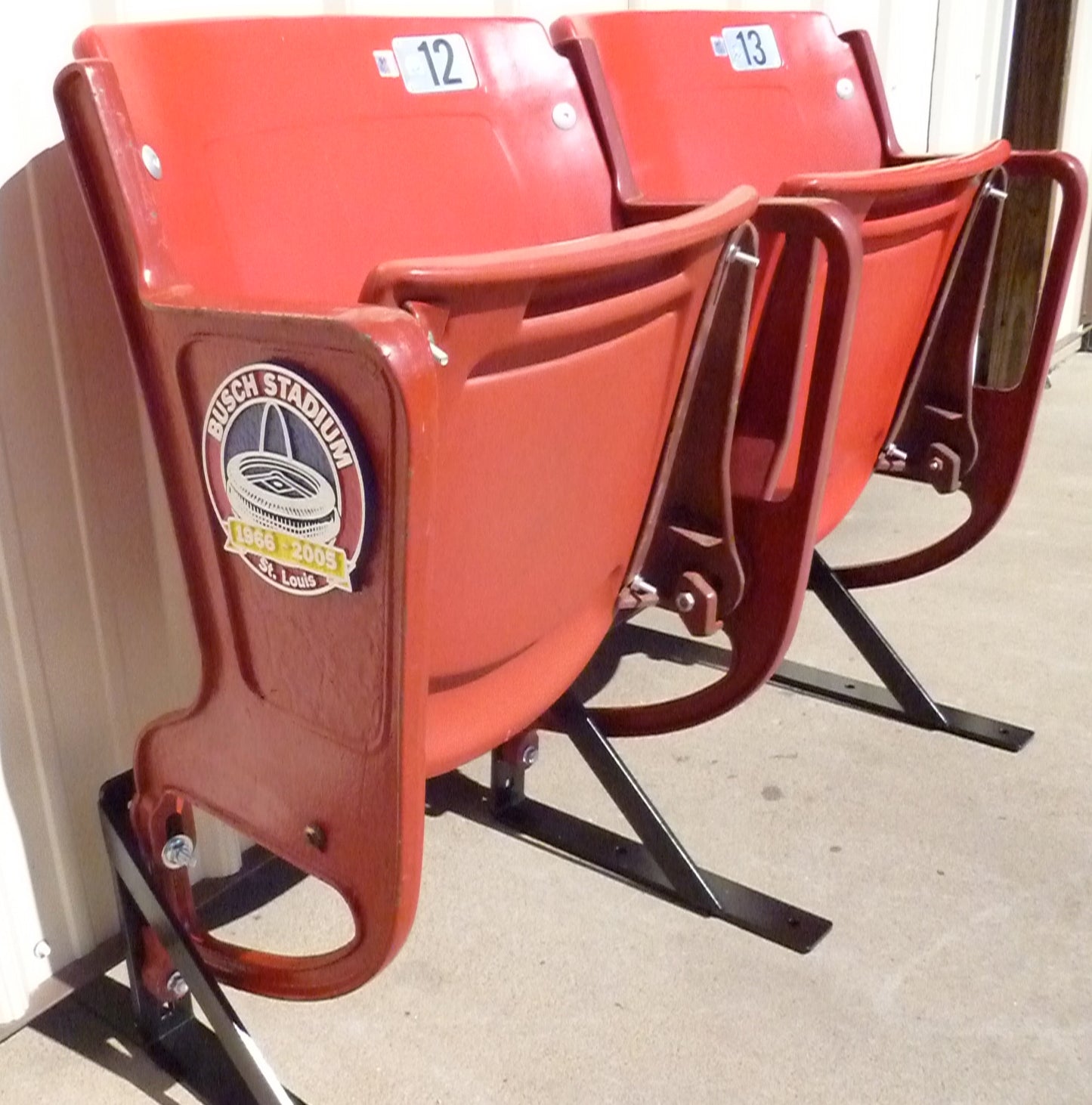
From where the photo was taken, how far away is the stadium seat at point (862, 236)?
1.23 metres

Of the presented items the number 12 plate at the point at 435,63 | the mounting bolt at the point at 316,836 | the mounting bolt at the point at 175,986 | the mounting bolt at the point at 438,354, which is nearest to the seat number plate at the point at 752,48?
the number 12 plate at the point at 435,63

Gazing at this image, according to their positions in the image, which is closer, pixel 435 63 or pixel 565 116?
pixel 435 63

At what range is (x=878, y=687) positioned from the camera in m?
1.92

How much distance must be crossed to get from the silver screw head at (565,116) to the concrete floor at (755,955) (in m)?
0.88

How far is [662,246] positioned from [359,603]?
1.05ft

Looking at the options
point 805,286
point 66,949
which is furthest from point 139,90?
point 66,949

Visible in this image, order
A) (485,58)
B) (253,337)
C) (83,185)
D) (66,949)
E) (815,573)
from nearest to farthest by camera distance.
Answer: (253,337) → (83,185) → (485,58) → (66,949) → (815,573)

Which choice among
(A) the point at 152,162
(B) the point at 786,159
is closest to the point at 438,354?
(A) the point at 152,162

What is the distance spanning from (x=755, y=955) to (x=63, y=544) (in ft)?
2.86

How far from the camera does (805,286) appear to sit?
3.76 feet

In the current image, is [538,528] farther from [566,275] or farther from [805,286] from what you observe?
[805,286]

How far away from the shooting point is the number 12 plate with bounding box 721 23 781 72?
1.60m

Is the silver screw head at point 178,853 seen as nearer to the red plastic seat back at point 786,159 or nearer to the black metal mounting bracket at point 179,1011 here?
the black metal mounting bracket at point 179,1011

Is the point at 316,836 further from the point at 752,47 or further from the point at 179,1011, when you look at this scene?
the point at 752,47
